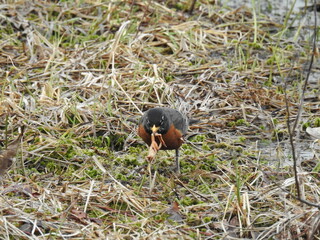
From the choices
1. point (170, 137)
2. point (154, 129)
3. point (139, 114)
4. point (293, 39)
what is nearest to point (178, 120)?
point (170, 137)

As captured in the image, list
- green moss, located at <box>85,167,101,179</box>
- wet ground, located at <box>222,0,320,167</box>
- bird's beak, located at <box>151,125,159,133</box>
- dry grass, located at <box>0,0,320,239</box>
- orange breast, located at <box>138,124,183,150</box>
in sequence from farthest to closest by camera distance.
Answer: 1. wet ground, located at <box>222,0,320,167</box>
2. orange breast, located at <box>138,124,183,150</box>
3. bird's beak, located at <box>151,125,159,133</box>
4. green moss, located at <box>85,167,101,179</box>
5. dry grass, located at <box>0,0,320,239</box>

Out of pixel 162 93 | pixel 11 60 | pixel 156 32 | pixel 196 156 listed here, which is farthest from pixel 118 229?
pixel 156 32

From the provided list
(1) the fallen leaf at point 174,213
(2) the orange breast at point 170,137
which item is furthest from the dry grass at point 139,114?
(2) the orange breast at point 170,137

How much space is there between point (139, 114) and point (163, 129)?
1194mm

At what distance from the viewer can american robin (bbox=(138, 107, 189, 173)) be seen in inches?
237

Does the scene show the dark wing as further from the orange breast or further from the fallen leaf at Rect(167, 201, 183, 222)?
the fallen leaf at Rect(167, 201, 183, 222)

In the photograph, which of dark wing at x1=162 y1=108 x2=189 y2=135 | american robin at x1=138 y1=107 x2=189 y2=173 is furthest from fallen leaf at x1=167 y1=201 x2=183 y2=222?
dark wing at x1=162 y1=108 x2=189 y2=135

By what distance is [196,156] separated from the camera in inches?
255

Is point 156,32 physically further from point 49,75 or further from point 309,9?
point 309,9

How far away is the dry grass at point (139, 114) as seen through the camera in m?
4.90

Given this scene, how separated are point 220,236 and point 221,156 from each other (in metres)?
1.77

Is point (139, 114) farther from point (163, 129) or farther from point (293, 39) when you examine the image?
point (293, 39)

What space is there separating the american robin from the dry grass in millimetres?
264

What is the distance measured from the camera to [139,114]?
726 cm
